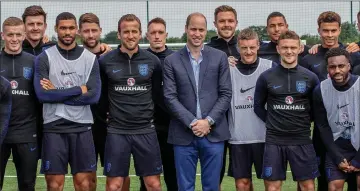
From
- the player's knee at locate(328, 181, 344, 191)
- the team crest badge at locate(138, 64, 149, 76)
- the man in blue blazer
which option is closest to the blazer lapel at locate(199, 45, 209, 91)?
the man in blue blazer

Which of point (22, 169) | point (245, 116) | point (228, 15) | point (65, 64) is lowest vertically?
point (22, 169)

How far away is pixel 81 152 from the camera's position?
646cm

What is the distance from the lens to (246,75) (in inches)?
264

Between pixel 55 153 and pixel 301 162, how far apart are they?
7.36ft

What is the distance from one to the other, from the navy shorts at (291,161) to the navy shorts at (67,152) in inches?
63.8

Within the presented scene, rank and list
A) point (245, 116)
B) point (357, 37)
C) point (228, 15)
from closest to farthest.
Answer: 1. point (245, 116)
2. point (228, 15)
3. point (357, 37)

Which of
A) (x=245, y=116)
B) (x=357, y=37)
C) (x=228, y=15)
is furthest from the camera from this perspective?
(x=357, y=37)

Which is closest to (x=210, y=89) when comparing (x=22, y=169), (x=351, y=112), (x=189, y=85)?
(x=189, y=85)

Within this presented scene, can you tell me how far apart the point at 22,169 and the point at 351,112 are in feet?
9.98

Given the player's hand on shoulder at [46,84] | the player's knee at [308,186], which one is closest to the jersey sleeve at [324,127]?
the player's knee at [308,186]

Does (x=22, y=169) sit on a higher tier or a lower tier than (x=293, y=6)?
lower

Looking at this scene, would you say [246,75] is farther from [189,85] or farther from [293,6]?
[293,6]

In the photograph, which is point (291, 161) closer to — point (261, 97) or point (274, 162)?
point (274, 162)

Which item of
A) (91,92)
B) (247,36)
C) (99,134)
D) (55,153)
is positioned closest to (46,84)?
(91,92)
